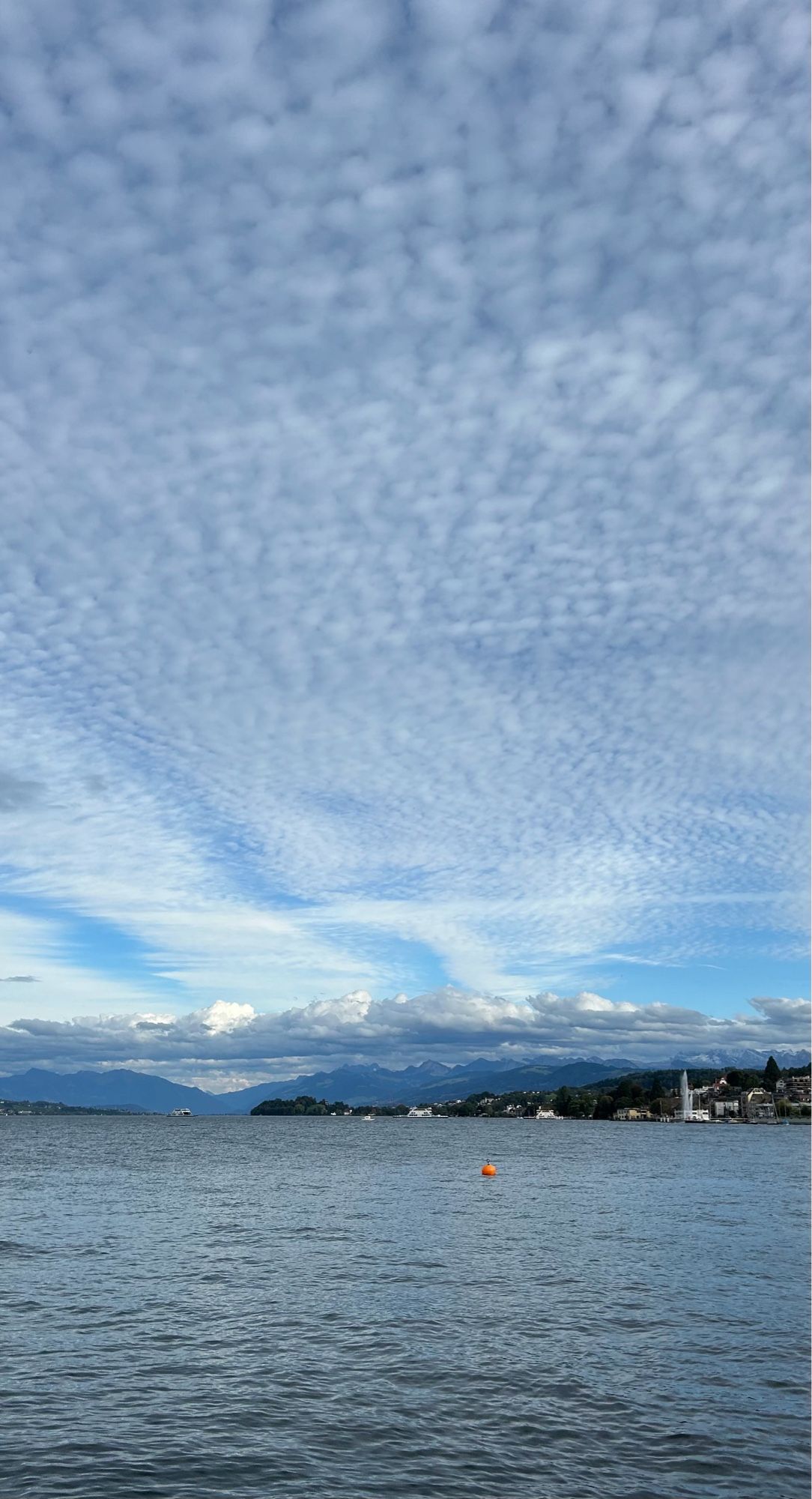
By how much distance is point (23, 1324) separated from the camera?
37.6 m

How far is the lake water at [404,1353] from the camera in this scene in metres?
23.9

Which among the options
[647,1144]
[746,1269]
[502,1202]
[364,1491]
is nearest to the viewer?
[364,1491]

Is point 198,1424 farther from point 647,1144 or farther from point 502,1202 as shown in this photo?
point 647,1144

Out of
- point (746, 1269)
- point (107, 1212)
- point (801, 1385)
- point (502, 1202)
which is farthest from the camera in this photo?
point (502, 1202)

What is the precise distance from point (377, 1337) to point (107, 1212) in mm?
44678

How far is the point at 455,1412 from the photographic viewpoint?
27.8m

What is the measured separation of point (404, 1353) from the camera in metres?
33.6

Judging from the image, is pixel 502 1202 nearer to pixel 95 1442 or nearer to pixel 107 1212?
A: pixel 107 1212

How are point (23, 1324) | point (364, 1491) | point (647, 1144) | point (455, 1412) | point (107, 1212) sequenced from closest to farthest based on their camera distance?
point (364, 1491) < point (455, 1412) < point (23, 1324) < point (107, 1212) < point (647, 1144)

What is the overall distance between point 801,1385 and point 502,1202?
51.7 m

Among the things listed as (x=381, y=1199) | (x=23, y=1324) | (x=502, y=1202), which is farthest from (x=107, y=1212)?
(x=23, y=1324)

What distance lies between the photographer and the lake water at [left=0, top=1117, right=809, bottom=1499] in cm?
2386

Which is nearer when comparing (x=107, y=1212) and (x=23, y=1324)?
(x=23, y=1324)

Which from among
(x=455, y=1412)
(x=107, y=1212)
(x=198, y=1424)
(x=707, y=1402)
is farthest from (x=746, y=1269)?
(x=107, y=1212)
